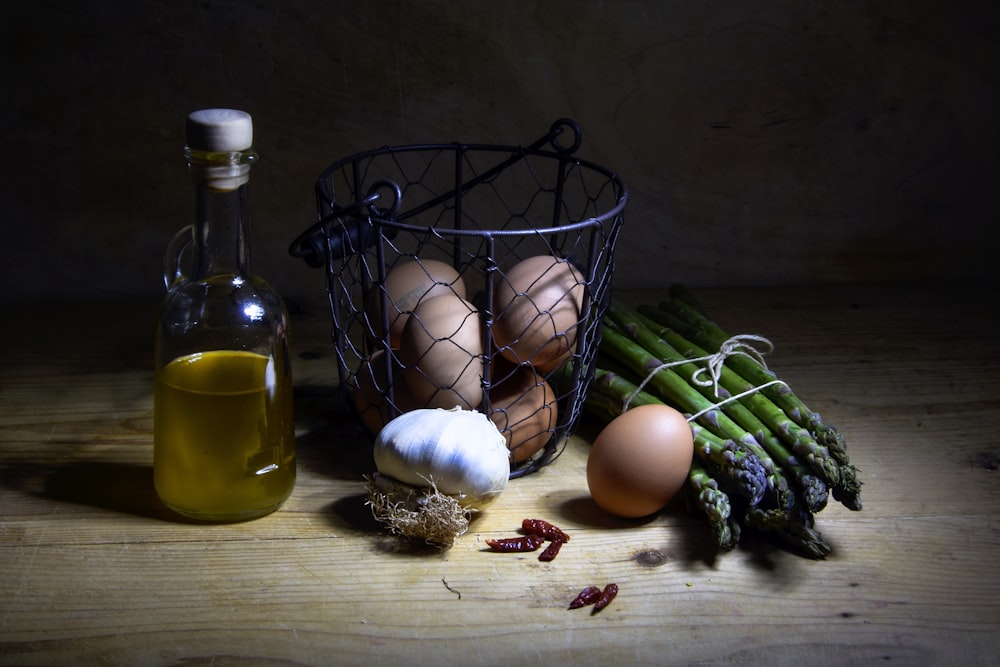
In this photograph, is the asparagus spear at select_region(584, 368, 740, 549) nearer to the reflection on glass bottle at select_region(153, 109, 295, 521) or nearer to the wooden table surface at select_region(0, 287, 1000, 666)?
the wooden table surface at select_region(0, 287, 1000, 666)

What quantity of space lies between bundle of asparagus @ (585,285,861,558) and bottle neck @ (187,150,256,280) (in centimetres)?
38

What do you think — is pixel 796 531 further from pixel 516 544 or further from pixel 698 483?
pixel 516 544

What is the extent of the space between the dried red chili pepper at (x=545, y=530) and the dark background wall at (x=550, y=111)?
59 centimetres

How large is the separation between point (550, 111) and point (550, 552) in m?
0.65

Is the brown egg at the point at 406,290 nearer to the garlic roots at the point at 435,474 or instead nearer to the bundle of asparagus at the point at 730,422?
the garlic roots at the point at 435,474

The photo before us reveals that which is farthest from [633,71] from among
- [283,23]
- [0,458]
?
[0,458]

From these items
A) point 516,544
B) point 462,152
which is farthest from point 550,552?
point 462,152

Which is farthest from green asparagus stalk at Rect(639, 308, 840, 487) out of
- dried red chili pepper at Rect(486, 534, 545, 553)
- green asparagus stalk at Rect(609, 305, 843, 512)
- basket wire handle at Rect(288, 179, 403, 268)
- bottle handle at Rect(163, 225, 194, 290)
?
bottle handle at Rect(163, 225, 194, 290)

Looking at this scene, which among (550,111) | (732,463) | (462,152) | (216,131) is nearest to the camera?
(216,131)

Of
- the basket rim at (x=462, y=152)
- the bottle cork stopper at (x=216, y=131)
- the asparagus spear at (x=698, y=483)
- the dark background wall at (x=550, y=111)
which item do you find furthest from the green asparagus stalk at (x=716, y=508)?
the dark background wall at (x=550, y=111)

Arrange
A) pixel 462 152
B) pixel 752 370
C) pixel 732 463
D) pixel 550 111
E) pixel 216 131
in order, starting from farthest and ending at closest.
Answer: pixel 550 111, pixel 462 152, pixel 752 370, pixel 732 463, pixel 216 131

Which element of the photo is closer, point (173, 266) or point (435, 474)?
point (435, 474)

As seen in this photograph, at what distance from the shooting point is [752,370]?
961 mm

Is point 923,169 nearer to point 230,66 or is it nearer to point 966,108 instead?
point 966,108
